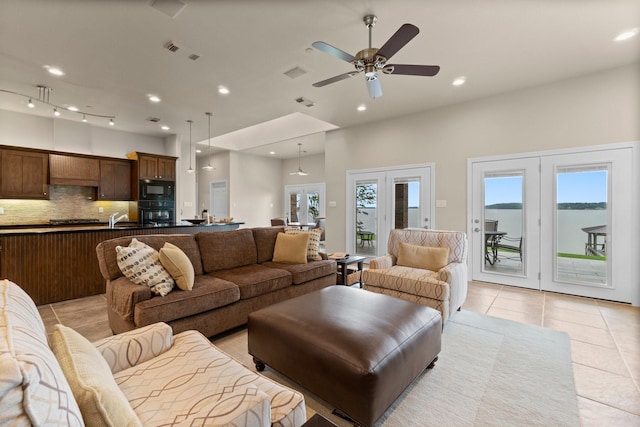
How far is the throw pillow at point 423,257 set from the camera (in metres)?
3.26

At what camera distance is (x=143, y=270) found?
2.37m

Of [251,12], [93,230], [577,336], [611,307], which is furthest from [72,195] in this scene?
[611,307]

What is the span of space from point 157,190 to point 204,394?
6.49 meters

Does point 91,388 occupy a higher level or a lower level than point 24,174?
lower

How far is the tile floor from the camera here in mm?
1782

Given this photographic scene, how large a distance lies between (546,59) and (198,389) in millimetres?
4738

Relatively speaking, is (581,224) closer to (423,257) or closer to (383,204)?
(423,257)

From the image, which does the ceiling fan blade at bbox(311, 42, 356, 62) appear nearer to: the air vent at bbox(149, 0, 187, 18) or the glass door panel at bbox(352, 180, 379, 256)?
the air vent at bbox(149, 0, 187, 18)

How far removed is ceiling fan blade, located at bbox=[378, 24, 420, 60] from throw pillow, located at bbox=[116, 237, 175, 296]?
269 centimetres

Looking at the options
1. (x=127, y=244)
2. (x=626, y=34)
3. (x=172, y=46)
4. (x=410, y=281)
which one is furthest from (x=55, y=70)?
(x=626, y=34)

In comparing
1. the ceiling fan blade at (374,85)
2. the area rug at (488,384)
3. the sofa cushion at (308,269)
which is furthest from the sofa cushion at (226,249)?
the ceiling fan blade at (374,85)

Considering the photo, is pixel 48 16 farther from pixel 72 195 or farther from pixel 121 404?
pixel 72 195

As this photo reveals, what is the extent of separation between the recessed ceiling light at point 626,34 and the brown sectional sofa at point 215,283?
4.02m

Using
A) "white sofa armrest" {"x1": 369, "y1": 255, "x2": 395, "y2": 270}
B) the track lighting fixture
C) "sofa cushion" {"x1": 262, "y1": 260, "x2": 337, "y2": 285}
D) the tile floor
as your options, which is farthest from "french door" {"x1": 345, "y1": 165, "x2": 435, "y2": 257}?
the track lighting fixture
